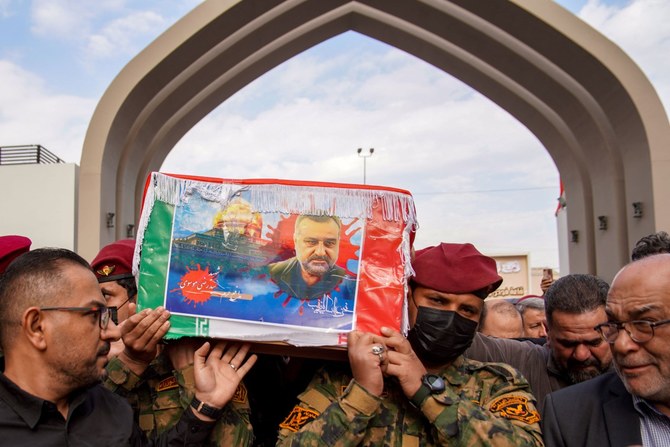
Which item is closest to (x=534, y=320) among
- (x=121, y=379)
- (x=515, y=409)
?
(x=515, y=409)

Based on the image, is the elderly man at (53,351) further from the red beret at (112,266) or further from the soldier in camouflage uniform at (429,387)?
the red beret at (112,266)

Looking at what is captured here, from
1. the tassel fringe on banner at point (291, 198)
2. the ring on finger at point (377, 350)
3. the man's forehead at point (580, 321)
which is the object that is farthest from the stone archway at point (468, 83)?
the ring on finger at point (377, 350)

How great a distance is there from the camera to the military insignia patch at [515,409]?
2371mm

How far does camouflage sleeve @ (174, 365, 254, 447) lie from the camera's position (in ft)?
8.04

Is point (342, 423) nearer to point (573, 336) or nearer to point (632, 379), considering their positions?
point (632, 379)

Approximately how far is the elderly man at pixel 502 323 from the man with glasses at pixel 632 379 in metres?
2.75

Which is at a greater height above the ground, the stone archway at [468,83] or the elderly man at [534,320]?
the stone archway at [468,83]

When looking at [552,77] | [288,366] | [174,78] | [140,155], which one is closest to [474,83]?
[552,77]

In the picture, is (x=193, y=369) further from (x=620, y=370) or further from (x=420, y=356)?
(x=620, y=370)

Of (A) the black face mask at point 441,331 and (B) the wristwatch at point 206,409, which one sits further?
(A) the black face mask at point 441,331

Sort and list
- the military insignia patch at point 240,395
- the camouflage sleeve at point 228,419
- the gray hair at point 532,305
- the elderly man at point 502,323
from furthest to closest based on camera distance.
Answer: the gray hair at point 532,305, the elderly man at point 502,323, the military insignia patch at point 240,395, the camouflage sleeve at point 228,419

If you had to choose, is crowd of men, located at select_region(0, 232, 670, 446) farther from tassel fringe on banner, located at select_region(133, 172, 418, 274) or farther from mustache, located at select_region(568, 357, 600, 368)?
tassel fringe on banner, located at select_region(133, 172, 418, 274)

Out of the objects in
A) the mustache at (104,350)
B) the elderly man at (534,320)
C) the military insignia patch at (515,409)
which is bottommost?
the elderly man at (534,320)

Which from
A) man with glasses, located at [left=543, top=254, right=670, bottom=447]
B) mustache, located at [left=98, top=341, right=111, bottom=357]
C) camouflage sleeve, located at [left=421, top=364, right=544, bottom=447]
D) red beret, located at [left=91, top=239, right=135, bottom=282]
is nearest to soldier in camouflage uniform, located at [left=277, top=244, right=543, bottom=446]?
camouflage sleeve, located at [left=421, top=364, right=544, bottom=447]
